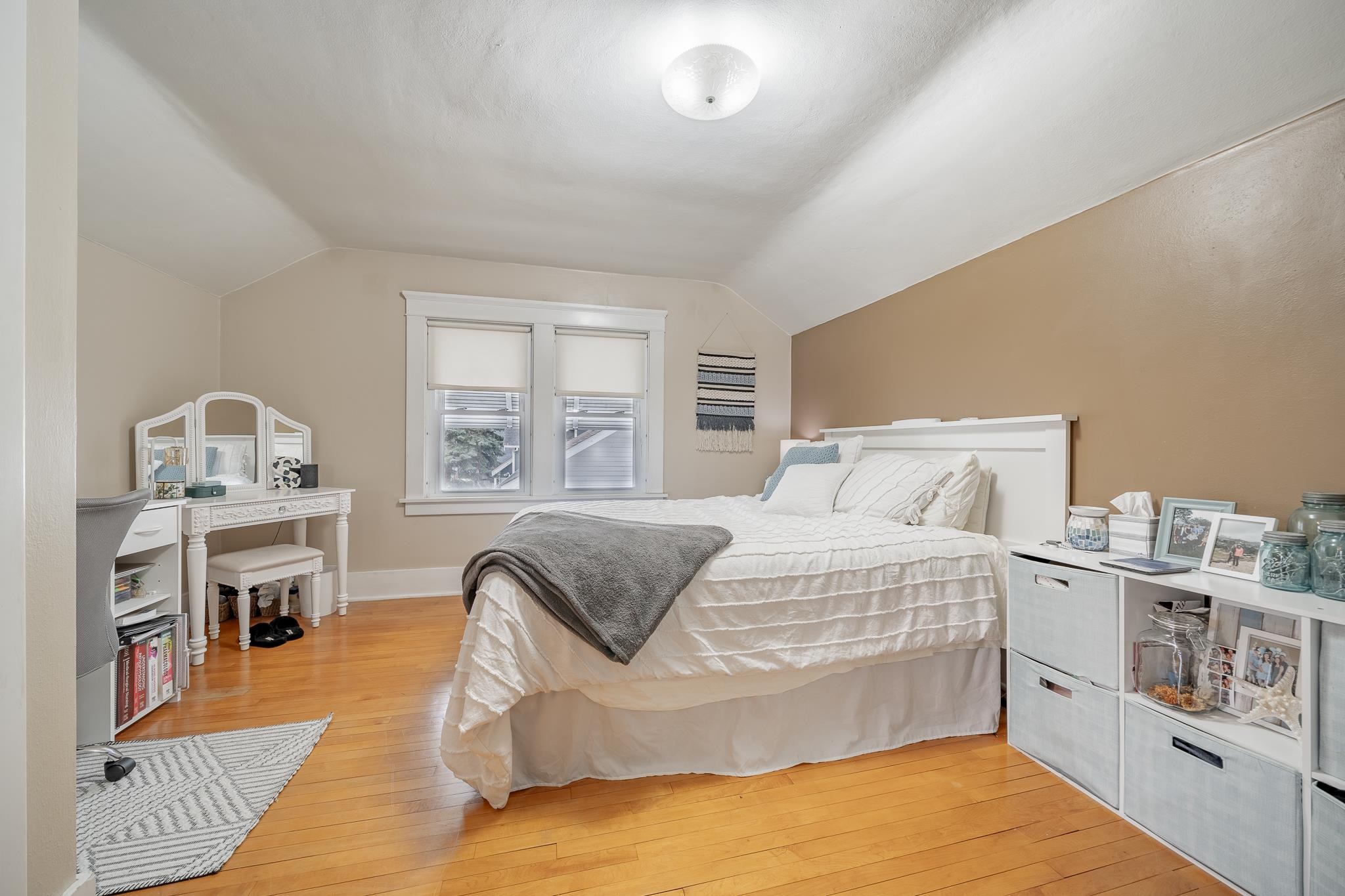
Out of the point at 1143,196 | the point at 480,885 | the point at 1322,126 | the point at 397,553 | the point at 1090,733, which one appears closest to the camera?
the point at 480,885

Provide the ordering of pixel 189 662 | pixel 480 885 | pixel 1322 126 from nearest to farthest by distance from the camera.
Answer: pixel 480 885 → pixel 1322 126 → pixel 189 662

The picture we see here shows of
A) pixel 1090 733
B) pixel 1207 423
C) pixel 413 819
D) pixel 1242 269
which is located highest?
pixel 1242 269

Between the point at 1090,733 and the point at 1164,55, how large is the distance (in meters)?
2.00

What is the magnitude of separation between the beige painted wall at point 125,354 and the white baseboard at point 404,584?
1.36m

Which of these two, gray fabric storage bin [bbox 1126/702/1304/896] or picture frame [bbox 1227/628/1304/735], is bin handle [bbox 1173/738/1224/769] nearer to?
gray fabric storage bin [bbox 1126/702/1304/896]

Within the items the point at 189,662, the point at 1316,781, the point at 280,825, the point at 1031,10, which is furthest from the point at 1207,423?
the point at 189,662

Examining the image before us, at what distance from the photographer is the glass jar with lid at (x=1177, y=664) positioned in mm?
1544

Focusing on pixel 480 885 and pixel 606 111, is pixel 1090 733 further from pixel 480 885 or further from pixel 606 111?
pixel 606 111

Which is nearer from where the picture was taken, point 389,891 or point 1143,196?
point 389,891

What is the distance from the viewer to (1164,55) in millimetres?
1612

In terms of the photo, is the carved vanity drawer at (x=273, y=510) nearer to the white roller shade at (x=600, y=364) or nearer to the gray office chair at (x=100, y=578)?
the gray office chair at (x=100, y=578)

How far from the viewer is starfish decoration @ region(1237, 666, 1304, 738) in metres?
1.39

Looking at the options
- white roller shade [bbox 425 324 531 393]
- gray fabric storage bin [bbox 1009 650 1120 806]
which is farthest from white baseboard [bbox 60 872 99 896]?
white roller shade [bbox 425 324 531 393]

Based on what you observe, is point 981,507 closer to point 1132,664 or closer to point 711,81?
point 1132,664
